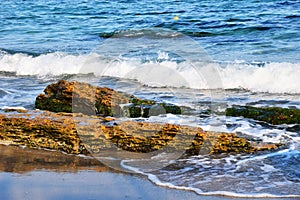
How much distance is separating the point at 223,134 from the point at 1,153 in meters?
2.09

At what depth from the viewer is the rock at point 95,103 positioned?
5.63 meters

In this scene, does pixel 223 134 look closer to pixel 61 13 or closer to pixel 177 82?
pixel 177 82

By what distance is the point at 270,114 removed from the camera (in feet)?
18.1

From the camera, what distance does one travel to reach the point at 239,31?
12.6 metres

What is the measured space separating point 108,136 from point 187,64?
4.84m

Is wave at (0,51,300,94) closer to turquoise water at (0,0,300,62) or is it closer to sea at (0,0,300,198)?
sea at (0,0,300,198)

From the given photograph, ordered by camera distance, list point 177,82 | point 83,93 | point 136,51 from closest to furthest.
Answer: point 83,93
point 177,82
point 136,51

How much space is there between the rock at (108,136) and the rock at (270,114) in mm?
696

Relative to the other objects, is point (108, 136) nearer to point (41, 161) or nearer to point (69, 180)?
point (41, 161)

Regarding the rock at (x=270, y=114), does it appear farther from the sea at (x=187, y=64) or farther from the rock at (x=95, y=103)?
the rock at (x=95, y=103)

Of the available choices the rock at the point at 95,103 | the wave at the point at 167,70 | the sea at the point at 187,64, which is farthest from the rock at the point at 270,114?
the wave at the point at 167,70

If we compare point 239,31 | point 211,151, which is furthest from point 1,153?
point 239,31

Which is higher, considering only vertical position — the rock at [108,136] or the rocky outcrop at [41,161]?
the rock at [108,136]

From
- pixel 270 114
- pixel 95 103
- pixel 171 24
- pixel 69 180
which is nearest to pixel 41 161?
pixel 69 180
